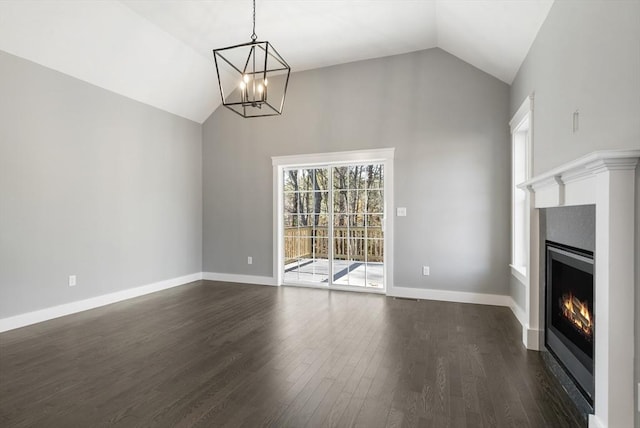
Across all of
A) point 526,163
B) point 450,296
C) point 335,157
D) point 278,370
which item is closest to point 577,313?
point 526,163

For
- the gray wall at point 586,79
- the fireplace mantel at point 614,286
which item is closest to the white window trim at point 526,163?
the gray wall at point 586,79

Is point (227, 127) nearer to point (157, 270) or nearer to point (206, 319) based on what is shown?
point (157, 270)

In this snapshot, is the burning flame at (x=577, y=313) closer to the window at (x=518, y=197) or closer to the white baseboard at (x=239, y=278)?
the window at (x=518, y=197)

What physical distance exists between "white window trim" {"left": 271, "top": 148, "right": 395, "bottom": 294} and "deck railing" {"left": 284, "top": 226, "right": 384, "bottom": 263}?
150mm

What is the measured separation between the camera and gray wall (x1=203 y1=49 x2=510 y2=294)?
4602 millimetres

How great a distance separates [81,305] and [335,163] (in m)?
4.05

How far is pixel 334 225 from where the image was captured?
5.55m

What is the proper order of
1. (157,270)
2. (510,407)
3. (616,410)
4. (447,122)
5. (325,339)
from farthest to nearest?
(157,270), (447,122), (325,339), (510,407), (616,410)

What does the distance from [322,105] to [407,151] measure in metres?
1.61

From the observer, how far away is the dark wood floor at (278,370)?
2.08 m

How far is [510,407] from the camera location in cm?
216

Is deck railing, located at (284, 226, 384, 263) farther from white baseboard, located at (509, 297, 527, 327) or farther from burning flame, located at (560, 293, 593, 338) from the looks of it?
burning flame, located at (560, 293, 593, 338)

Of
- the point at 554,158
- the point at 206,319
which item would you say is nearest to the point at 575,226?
the point at 554,158

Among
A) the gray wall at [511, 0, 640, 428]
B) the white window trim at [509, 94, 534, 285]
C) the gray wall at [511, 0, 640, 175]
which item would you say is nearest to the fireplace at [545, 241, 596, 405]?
the white window trim at [509, 94, 534, 285]
